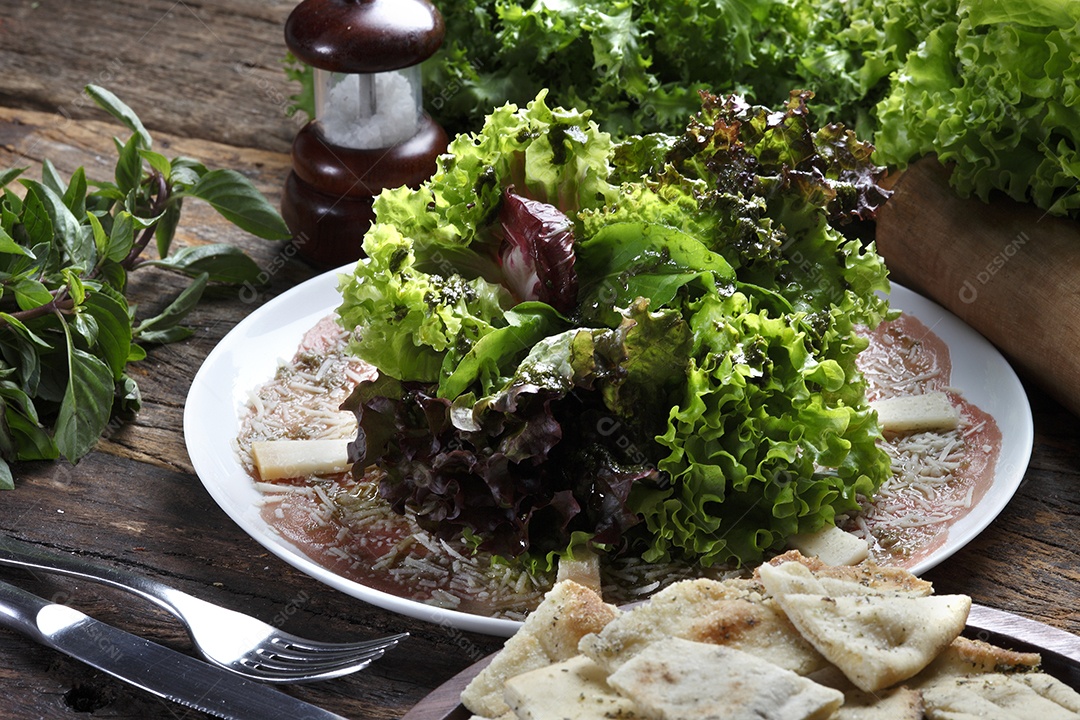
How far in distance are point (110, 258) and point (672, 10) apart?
1.42m

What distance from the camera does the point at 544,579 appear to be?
1765mm

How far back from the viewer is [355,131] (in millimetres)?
2688

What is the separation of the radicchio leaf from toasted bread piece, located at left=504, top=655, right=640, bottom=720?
0.73 meters

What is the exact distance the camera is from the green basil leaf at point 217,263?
2.57m

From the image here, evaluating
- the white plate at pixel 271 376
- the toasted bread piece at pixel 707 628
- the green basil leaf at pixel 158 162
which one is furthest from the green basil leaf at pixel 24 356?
the toasted bread piece at pixel 707 628

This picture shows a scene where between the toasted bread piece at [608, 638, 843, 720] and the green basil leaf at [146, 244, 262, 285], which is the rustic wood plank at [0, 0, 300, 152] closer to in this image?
the green basil leaf at [146, 244, 262, 285]

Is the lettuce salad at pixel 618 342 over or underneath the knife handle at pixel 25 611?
over

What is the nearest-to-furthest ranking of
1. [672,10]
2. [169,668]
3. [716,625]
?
[716,625] → [169,668] → [672,10]

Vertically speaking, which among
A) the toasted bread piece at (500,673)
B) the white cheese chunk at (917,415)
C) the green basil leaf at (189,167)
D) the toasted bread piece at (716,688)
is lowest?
the green basil leaf at (189,167)

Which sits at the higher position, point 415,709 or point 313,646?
point 415,709

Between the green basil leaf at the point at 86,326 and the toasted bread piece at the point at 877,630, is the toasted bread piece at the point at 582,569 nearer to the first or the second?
the toasted bread piece at the point at 877,630

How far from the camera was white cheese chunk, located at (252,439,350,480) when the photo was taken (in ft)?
6.47

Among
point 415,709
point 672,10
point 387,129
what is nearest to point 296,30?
point 387,129

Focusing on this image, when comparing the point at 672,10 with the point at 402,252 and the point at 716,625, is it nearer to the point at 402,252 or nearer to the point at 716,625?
the point at 402,252
